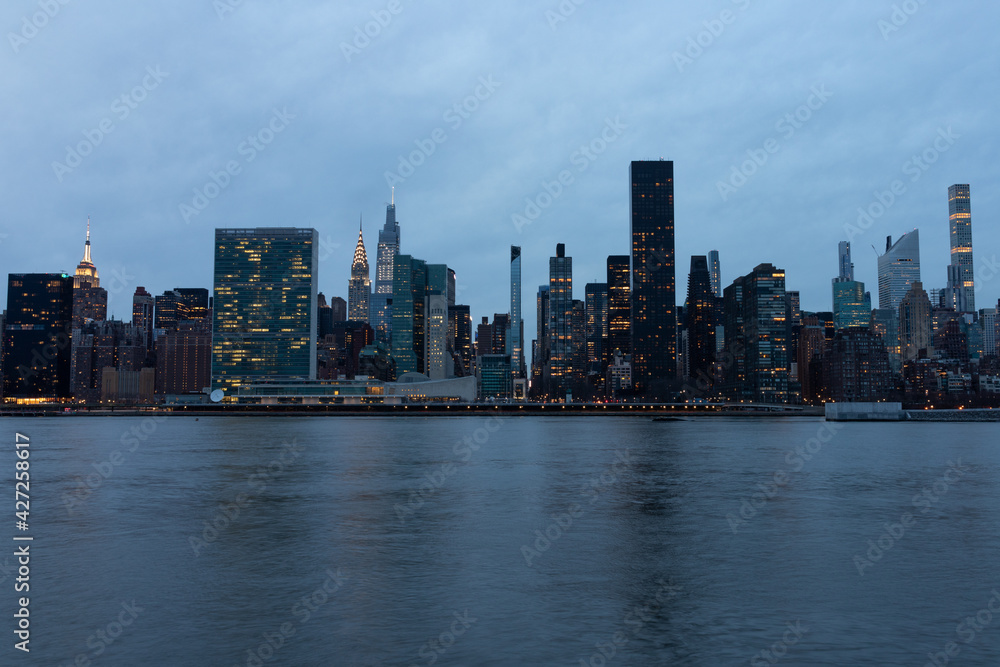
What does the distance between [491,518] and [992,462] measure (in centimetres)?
6272

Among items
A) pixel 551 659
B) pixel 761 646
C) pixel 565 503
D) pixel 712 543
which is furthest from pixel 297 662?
pixel 565 503

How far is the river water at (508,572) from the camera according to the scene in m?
18.2

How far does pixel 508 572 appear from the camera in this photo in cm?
Answer: 2588

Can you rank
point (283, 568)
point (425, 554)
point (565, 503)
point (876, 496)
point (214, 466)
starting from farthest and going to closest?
point (214, 466) < point (876, 496) < point (565, 503) < point (425, 554) < point (283, 568)

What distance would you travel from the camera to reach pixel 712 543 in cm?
3116

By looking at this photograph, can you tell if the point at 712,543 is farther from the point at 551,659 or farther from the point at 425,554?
the point at 551,659

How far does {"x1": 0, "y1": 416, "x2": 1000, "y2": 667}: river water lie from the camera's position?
18250 millimetres

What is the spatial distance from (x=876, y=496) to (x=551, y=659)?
126ft

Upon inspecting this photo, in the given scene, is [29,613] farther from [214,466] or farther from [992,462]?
[992,462]

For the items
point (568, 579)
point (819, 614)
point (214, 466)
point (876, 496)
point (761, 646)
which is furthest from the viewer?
point (214, 466)

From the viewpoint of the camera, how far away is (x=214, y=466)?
68812 mm

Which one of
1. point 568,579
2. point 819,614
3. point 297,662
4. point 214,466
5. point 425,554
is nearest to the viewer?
point 297,662

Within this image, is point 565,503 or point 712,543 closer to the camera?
point 712,543

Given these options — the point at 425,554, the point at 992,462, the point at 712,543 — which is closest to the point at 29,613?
the point at 425,554
